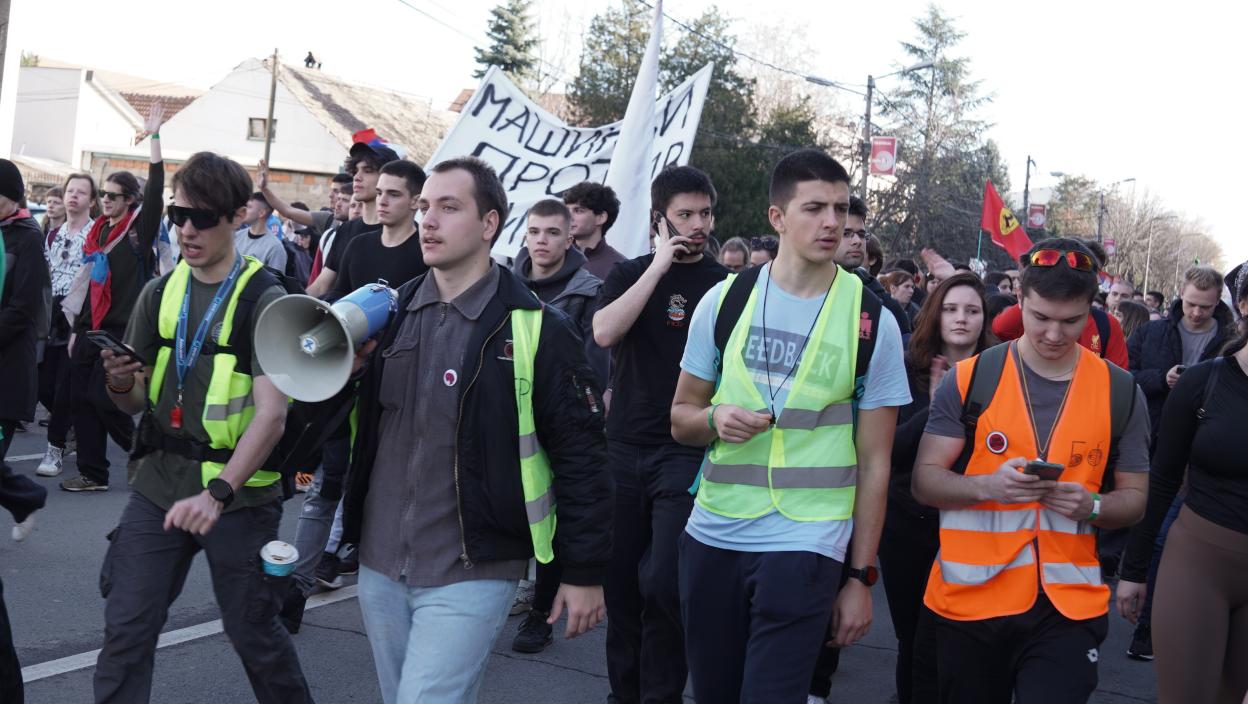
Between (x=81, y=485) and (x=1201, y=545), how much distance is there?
744 cm

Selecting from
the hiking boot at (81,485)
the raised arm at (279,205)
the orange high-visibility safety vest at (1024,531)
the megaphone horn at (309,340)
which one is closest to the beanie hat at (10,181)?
the hiking boot at (81,485)

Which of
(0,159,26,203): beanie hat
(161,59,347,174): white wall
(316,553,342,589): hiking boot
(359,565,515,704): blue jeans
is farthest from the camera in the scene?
(161,59,347,174): white wall

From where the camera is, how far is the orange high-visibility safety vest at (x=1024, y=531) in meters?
3.56

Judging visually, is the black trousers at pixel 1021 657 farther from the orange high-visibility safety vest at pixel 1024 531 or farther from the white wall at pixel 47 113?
the white wall at pixel 47 113

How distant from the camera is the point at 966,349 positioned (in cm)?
509

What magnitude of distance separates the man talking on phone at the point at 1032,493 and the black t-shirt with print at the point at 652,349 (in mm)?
1257

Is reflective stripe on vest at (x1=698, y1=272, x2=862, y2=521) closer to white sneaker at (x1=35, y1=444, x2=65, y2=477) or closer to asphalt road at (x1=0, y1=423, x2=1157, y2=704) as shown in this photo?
asphalt road at (x1=0, y1=423, x2=1157, y2=704)

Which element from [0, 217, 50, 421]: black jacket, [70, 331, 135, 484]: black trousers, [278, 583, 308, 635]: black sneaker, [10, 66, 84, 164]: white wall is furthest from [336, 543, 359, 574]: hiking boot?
[10, 66, 84, 164]: white wall

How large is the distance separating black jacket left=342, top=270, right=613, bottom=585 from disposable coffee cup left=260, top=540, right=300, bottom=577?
0.39m

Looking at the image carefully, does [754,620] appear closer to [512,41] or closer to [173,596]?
[173,596]

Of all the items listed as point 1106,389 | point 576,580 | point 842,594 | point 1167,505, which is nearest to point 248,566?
point 576,580

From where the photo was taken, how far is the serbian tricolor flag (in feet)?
54.4

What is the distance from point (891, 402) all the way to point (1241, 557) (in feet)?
4.63

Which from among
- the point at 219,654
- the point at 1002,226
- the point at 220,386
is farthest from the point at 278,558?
the point at 1002,226
